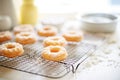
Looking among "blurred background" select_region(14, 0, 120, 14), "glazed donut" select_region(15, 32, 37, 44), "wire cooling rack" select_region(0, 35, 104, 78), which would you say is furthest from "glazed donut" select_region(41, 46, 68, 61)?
"blurred background" select_region(14, 0, 120, 14)

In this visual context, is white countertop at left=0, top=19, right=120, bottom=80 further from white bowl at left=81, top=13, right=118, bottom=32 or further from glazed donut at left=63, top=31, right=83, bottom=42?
white bowl at left=81, top=13, right=118, bottom=32

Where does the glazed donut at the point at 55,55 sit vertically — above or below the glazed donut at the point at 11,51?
below

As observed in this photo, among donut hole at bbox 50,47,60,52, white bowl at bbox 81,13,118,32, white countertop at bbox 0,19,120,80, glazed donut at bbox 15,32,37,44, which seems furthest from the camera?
white bowl at bbox 81,13,118,32

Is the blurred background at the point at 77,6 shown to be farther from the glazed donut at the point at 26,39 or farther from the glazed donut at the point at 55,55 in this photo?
the glazed donut at the point at 55,55

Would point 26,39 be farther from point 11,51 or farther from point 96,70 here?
point 96,70

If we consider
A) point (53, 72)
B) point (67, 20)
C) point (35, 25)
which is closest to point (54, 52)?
point (53, 72)

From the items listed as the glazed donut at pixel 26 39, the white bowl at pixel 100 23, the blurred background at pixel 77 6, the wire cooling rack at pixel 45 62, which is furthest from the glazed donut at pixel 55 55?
the blurred background at pixel 77 6

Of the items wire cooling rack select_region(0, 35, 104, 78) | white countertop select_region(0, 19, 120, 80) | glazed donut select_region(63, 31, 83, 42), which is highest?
glazed donut select_region(63, 31, 83, 42)
